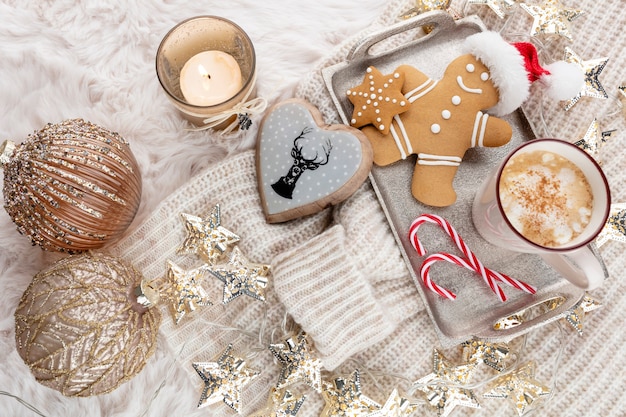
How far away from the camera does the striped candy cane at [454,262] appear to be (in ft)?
2.34

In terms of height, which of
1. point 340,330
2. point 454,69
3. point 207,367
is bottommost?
point 207,367

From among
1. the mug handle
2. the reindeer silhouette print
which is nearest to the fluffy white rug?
the reindeer silhouette print

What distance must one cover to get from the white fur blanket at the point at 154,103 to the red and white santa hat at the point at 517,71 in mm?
83

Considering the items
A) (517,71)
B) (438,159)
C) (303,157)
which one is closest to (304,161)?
(303,157)

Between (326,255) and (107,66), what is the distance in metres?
0.50

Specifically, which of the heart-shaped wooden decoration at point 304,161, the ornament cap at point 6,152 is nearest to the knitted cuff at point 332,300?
the heart-shaped wooden decoration at point 304,161

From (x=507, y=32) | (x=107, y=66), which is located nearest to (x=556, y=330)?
(x=507, y=32)

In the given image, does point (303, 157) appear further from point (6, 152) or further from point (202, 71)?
point (6, 152)

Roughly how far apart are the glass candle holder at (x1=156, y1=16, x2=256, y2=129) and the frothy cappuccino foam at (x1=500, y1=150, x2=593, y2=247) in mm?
402

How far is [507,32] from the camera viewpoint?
806 mm

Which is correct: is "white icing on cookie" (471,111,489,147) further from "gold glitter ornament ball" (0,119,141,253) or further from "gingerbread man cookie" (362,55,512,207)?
"gold glitter ornament ball" (0,119,141,253)

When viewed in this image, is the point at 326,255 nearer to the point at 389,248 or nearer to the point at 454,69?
the point at 389,248

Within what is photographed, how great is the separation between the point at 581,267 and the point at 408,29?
42cm

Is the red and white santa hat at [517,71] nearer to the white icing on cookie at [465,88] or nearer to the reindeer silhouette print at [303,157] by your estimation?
the white icing on cookie at [465,88]
